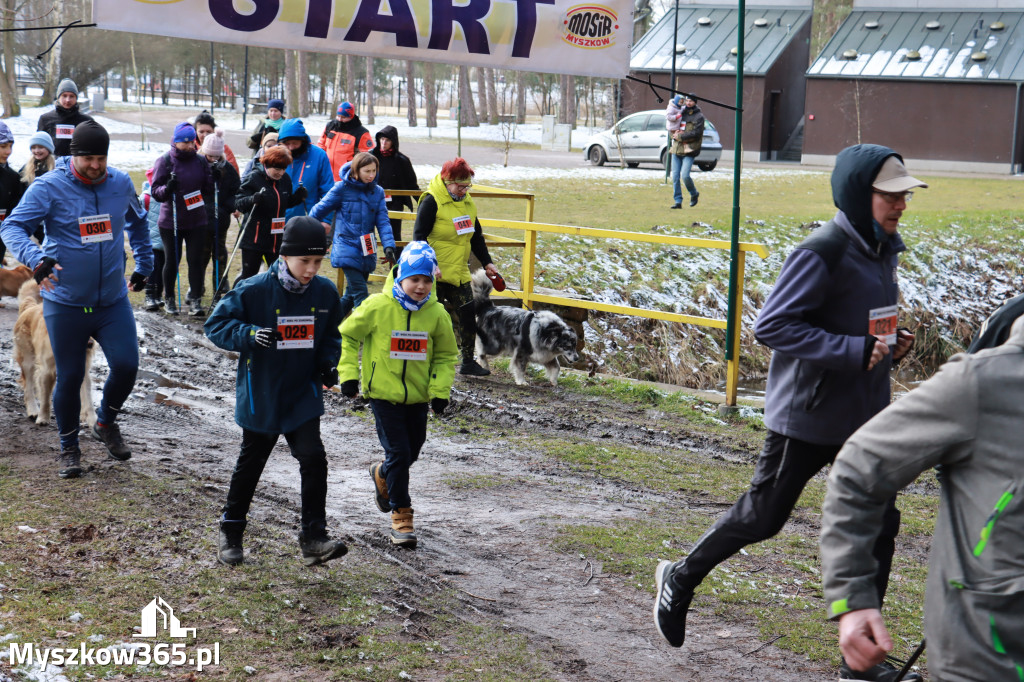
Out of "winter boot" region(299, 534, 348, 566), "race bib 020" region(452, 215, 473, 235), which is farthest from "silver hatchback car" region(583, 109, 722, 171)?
"winter boot" region(299, 534, 348, 566)

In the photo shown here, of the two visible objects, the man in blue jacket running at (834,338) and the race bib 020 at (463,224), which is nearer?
the man in blue jacket running at (834,338)

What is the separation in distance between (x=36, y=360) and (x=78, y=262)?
1.70m

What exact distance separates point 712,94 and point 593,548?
117ft

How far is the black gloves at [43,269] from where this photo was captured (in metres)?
6.23

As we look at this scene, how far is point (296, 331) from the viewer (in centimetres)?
525

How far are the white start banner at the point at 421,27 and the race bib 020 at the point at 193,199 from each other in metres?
4.33

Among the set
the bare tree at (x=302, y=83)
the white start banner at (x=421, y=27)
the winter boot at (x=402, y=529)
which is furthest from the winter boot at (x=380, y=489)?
the bare tree at (x=302, y=83)

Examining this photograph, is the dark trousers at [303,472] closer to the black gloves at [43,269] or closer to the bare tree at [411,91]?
the black gloves at [43,269]

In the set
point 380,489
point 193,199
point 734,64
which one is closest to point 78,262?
point 380,489

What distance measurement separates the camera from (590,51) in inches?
339

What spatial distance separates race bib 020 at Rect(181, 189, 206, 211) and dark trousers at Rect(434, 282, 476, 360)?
3.39 m

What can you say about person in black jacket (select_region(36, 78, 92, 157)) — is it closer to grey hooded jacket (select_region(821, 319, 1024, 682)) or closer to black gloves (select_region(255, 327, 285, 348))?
black gloves (select_region(255, 327, 285, 348))

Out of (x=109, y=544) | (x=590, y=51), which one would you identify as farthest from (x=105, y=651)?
(x=590, y=51)

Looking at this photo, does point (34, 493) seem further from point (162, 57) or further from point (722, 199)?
point (162, 57)
